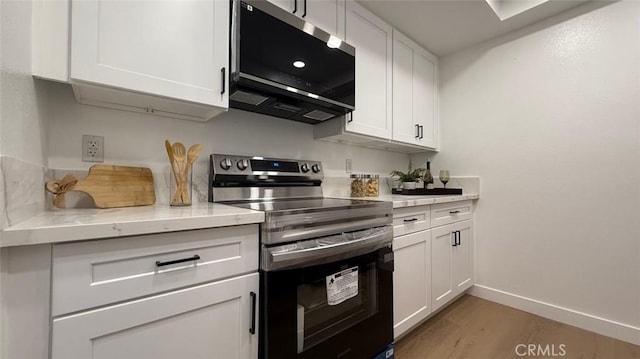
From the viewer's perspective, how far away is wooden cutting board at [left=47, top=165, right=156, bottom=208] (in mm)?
1033

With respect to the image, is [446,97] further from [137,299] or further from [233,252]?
[137,299]

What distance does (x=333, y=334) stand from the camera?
3.79ft

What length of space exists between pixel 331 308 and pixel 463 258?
5.03 feet

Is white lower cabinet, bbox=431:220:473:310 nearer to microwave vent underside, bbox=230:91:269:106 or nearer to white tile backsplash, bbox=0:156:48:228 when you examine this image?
microwave vent underside, bbox=230:91:269:106

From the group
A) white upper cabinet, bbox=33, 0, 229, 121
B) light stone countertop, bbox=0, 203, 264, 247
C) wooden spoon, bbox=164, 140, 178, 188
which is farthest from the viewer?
wooden spoon, bbox=164, 140, 178, 188

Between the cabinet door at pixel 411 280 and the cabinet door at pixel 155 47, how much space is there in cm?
128

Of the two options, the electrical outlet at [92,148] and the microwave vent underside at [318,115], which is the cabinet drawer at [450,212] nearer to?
the microwave vent underside at [318,115]

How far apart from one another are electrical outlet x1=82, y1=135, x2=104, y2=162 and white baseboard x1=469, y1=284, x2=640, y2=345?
2.81 meters

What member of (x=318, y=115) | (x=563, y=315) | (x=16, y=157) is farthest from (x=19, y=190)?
(x=563, y=315)

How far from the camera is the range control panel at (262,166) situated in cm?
142

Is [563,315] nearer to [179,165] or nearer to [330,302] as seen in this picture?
[330,302]

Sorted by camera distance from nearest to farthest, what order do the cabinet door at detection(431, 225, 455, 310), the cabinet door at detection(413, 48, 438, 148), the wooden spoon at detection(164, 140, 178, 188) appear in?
the wooden spoon at detection(164, 140, 178, 188), the cabinet door at detection(431, 225, 455, 310), the cabinet door at detection(413, 48, 438, 148)

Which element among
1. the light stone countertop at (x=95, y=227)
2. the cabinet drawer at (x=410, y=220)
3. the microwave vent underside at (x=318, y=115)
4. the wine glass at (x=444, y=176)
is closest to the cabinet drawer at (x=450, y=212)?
the cabinet drawer at (x=410, y=220)

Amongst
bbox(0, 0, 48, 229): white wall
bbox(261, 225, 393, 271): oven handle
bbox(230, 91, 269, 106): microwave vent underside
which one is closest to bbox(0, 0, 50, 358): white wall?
bbox(0, 0, 48, 229): white wall
